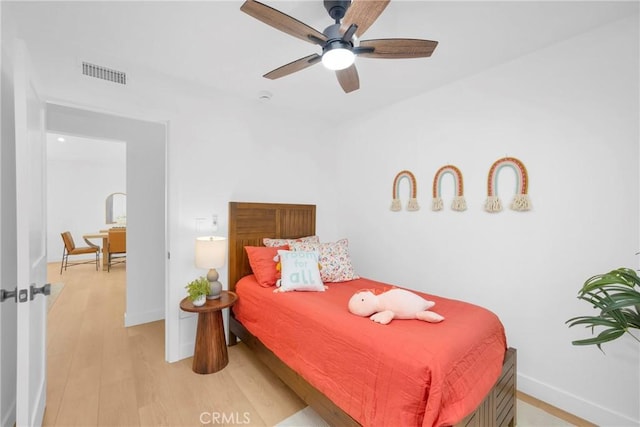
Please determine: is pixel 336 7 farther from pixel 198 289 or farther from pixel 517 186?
pixel 198 289

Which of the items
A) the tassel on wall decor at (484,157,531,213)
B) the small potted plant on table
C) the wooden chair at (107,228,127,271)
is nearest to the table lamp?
the small potted plant on table

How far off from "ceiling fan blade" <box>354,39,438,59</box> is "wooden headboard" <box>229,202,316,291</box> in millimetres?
1842

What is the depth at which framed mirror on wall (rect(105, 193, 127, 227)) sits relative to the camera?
299 inches

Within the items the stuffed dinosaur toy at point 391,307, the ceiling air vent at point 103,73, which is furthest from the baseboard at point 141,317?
the stuffed dinosaur toy at point 391,307

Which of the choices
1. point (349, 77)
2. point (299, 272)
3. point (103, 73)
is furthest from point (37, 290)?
point (349, 77)

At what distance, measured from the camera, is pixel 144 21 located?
175cm

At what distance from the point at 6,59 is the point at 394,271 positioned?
325 cm

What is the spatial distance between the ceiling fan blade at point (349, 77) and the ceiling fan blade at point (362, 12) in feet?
1.15

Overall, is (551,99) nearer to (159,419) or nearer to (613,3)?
(613,3)

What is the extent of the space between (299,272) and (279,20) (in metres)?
1.73

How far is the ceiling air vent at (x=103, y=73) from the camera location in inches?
83.3

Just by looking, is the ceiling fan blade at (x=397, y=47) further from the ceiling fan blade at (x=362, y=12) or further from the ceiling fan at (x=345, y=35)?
the ceiling fan blade at (x=362, y=12)

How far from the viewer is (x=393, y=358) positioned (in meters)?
1.33

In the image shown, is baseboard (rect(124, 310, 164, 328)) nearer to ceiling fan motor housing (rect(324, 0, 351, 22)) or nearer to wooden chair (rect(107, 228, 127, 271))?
wooden chair (rect(107, 228, 127, 271))
